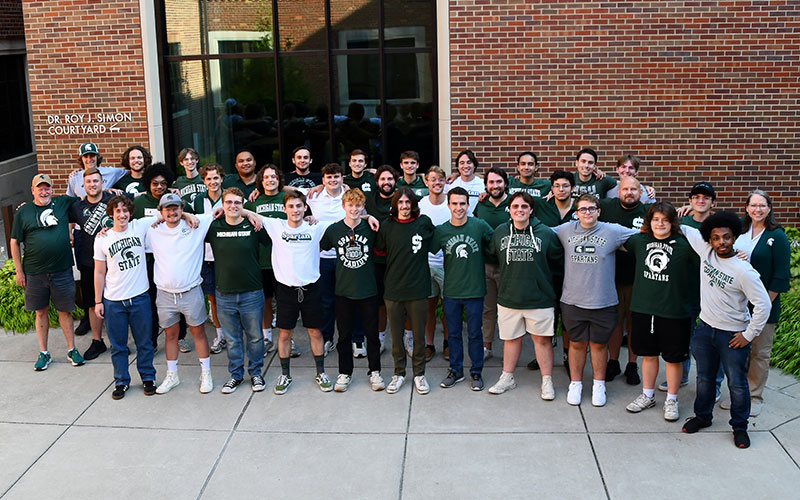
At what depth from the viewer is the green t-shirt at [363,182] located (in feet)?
29.2

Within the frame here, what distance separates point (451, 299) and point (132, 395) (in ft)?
10.3

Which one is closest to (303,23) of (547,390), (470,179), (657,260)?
(470,179)

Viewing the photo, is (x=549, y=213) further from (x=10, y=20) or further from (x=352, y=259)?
(x=10, y=20)

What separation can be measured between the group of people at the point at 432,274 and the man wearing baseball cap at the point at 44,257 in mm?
19

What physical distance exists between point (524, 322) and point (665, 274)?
136cm

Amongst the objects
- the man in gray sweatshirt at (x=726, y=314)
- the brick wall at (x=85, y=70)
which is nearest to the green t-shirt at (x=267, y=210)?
the brick wall at (x=85, y=70)

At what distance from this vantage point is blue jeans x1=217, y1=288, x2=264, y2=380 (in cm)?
766

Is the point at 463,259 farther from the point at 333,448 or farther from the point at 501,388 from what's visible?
the point at 333,448

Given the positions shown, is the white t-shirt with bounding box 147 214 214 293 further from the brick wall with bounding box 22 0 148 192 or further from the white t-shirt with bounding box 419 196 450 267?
the brick wall with bounding box 22 0 148 192

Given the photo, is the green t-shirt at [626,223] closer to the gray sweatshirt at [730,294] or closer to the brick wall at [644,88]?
the gray sweatshirt at [730,294]

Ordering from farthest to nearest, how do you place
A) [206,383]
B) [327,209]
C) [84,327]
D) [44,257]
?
[84,327] → [327,209] → [44,257] → [206,383]

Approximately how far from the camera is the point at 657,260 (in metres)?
6.79

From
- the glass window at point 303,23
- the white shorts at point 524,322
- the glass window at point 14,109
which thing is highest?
the glass window at point 303,23

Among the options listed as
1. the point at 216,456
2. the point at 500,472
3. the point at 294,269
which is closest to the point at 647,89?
the point at 294,269
